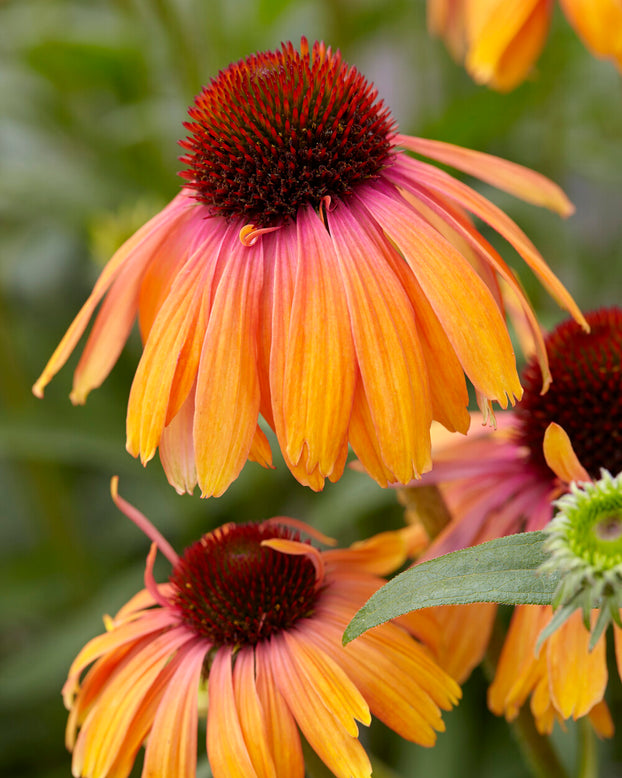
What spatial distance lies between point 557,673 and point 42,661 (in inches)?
27.5

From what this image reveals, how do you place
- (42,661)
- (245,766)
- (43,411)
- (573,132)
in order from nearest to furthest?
1. (245,766)
2. (42,661)
3. (43,411)
4. (573,132)

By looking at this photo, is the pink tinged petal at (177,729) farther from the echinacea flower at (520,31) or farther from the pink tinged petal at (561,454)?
the echinacea flower at (520,31)

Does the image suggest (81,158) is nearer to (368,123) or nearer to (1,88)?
(1,88)

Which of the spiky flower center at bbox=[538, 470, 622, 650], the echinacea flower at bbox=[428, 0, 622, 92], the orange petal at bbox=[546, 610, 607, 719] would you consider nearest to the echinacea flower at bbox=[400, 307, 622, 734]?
the orange petal at bbox=[546, 610, 607, 719]

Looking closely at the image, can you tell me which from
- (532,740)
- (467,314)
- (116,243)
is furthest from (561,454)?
(116,243)

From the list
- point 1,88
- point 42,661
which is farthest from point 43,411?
point 1,88

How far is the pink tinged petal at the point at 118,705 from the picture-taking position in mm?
460

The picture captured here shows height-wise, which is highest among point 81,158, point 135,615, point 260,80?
point 81,158

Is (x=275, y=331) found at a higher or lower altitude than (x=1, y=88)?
lower

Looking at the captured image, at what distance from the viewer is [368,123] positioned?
482mm

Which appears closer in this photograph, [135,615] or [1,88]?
[135,615]

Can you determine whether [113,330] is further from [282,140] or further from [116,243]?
[116,243]

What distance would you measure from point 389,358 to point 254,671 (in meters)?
0.18

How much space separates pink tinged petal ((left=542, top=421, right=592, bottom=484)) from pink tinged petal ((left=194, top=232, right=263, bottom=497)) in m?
0.14
